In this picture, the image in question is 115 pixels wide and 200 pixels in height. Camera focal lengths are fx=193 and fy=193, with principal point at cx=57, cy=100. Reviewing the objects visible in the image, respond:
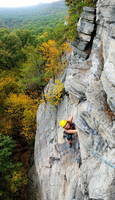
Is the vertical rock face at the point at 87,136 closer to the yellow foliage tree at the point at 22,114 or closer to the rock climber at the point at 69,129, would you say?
the rock climber at the point at 69,129

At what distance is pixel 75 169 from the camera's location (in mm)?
12305

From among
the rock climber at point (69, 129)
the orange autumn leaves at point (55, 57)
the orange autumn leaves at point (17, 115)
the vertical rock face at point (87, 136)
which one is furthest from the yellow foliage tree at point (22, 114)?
the rock climber at point (69, 129)

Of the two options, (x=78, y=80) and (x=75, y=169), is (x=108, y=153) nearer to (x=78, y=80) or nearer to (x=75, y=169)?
(x=75, y=169)

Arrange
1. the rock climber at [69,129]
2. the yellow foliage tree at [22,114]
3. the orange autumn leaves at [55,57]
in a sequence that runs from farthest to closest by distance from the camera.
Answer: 1. the yellow foliage tree at [22,114]
2. the orange autumn leaves at [55,57]
3. the rock climber at [69,129]

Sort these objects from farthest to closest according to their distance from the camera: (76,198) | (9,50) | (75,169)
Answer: (9,50) → (75,169) → (76,198)

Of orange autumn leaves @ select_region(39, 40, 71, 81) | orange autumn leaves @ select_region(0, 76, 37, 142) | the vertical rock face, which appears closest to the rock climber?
the vertical rock face

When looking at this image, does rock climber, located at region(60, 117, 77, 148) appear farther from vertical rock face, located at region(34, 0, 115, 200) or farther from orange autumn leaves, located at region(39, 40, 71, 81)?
orange autumn leaves, located at region(39, 40, 71, 81)

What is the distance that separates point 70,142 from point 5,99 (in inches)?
616

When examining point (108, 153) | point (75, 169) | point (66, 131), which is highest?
point (108, 153)

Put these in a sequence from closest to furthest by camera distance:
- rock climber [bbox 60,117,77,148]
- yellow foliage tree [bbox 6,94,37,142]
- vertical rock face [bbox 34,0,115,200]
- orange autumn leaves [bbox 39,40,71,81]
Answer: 1. vertical rock face [bbox 34,0,115,200]
2. rock climber [bbox 60,117,77,148]
3. orange autumn leaves [bbox 39,40,71,81]
4. yellow foliage tree [bbox 6,94,37,142]

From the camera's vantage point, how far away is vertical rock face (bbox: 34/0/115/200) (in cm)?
886

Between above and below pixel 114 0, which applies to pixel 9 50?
below

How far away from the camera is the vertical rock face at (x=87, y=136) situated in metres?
8.86

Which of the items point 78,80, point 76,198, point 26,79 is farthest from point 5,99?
point 76,198
